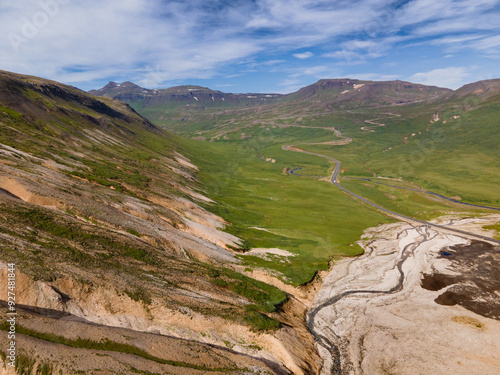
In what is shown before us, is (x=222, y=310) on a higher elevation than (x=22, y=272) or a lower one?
lower

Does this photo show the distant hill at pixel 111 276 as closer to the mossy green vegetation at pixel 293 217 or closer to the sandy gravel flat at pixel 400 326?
the sandy gravel flat at pixel 400 326

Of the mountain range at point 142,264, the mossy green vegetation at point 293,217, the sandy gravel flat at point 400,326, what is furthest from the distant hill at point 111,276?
the mossy green vegetation at point 293,217

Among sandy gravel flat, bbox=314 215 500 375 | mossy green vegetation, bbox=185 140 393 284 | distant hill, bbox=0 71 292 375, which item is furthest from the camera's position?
mossy green vegetation, bbox=185 140 393 284

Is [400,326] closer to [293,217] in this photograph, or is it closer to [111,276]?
[111,276]

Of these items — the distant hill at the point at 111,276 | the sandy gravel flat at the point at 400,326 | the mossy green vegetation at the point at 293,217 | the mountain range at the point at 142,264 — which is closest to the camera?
the distant hill at the point at 111,276

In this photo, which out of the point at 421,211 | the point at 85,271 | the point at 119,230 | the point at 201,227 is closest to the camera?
the point at 85,271

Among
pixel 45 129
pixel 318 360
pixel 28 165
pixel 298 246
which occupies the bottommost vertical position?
pixel 318 360

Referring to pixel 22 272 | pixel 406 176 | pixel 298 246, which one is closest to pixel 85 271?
pixel 22 272

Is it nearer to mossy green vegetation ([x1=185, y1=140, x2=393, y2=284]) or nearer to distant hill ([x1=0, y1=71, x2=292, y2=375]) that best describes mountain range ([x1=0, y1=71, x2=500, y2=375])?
distant hill ([x1=0, y1=71, x2=292, y2=375])

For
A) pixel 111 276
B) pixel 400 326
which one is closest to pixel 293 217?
pixel 400 326

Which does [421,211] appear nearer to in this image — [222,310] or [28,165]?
[222,310]

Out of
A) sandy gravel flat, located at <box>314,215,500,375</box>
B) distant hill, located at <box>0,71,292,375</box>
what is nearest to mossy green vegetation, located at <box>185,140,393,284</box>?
sandy gravel flat, located at <box>314,215,500,375</box>
